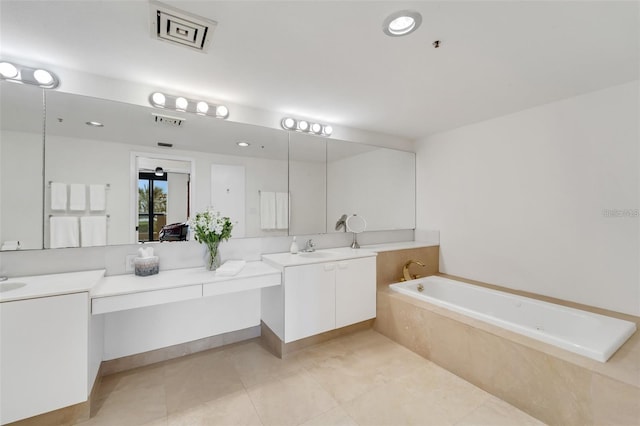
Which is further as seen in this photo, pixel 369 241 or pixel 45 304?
pixel 369 241

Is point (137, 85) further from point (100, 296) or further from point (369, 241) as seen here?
point (369, 241)

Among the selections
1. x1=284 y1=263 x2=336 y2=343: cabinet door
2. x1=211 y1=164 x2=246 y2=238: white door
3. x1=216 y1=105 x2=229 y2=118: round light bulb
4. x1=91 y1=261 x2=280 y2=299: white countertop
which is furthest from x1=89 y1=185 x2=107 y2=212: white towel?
x1=284 y1=263 x2=336 y2=343: cabinet door

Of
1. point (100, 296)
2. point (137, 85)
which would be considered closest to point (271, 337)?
point (100, 296)

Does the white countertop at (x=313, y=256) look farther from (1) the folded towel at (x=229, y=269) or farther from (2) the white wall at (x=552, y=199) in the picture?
(2) the white wall at (x=552, y=199)

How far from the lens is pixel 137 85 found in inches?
79.3

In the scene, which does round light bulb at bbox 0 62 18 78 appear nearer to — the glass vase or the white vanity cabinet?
the glass vase

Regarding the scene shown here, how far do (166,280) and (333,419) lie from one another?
1.44m

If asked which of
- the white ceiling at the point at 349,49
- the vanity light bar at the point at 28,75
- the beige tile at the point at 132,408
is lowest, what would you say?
the beige tile at the point at 132,408

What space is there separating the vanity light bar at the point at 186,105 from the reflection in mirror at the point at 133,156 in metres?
0.05

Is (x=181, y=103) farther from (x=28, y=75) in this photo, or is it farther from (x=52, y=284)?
(x=52, y=284)

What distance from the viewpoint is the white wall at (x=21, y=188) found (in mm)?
1677

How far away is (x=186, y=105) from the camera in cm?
215

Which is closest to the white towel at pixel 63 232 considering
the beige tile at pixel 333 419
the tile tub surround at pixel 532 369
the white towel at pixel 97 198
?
the white towel at pixel 97 198

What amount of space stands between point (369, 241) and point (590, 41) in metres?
2.49
